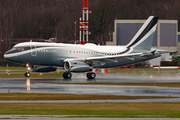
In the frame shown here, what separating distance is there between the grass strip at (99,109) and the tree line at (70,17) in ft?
296

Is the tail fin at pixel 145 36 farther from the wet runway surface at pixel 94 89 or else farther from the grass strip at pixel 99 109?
the grass strip at pixel 99 109

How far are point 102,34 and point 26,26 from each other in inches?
1459

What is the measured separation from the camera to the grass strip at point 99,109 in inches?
692

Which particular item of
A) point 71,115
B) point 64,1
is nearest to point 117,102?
point 71,115

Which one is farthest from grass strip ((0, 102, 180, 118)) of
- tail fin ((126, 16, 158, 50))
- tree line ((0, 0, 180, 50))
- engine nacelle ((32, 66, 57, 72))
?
tree line ((0, 0, 180, 50))

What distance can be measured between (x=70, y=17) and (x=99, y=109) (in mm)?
130609

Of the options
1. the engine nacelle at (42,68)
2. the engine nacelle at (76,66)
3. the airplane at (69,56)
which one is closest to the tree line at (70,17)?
the airplane at (69,56)

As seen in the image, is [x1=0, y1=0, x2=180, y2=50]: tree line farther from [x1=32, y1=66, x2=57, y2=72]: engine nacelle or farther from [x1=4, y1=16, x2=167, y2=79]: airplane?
[x1=32, y1=66, x2=57, y2=72]: engine nacelle

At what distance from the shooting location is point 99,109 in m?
19.2

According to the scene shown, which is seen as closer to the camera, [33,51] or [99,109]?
[99,109]

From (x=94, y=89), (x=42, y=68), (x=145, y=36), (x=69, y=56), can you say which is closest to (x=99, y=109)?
(x=94, y=89)

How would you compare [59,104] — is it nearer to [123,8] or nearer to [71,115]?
[71,115]

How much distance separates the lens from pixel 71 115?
17125mm

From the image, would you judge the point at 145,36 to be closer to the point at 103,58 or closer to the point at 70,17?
the point at 103,58
